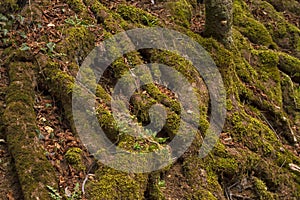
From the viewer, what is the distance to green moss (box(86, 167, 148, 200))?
15.4ft

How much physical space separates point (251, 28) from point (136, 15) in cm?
287

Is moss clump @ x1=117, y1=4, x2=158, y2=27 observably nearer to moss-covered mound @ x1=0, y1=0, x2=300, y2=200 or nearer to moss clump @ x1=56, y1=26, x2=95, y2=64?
moss-covered mound @ x1=0, y1=0, x2=300, y2=200

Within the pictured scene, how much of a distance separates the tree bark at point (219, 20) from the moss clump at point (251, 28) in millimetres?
1473

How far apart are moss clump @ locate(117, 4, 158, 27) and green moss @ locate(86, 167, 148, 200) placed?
3056 mm

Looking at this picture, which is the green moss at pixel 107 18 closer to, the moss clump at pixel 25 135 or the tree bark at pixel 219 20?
the tree bark at pixel 219 20

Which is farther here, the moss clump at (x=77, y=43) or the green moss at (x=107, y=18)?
the green moss at (x=107, y=18)

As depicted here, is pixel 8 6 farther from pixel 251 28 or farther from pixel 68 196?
pixel 251 28

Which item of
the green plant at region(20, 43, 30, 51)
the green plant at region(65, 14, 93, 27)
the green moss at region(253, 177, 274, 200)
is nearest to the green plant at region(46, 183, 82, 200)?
the green plant at region(20, 43, 30, 51)

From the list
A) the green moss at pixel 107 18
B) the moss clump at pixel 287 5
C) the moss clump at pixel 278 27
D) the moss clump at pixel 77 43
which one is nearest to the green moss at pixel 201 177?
the moss clump at pixel 77 43

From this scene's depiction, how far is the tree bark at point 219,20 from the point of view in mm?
7293

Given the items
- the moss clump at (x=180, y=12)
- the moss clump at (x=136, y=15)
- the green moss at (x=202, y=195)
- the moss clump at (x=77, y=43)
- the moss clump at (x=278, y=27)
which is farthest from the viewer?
the moss clump at (x=278, y=27)

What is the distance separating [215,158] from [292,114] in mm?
2723

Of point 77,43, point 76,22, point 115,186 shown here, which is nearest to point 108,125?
point 115,186

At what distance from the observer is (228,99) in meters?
→ 6.93
